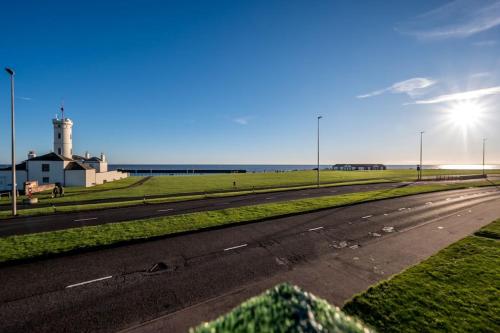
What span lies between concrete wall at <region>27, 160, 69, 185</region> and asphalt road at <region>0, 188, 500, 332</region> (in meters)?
39.3

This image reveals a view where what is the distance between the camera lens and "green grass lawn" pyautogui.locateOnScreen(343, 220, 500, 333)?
5000mm

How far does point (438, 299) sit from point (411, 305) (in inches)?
31.4

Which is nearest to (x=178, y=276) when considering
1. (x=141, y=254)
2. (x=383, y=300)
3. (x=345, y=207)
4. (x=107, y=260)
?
(x=141, y=254)

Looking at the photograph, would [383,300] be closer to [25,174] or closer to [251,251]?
[251,251]

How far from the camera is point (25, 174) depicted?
A: 127ft

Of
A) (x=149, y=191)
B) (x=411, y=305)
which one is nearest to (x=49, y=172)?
(x=149, y=191)

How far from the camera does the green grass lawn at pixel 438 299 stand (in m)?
5.00

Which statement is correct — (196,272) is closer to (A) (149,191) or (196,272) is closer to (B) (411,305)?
(B) (411,305)

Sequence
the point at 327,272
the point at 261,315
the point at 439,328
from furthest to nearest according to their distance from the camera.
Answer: the point at 327,272
the point at 439,328
the point at 261,315

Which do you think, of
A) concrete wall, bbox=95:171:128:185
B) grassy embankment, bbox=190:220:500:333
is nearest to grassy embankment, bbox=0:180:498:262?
grassy embankment, bbox=190:220:500:333

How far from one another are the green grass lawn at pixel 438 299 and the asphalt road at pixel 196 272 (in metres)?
0.72

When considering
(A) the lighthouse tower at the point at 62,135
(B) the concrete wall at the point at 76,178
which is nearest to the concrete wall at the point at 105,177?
(B) the concrete wall at the point at 76,178

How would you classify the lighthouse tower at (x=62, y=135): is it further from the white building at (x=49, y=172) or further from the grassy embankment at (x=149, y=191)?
the grassy embankment at (x=149, y=191)

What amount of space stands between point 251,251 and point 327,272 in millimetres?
3128
